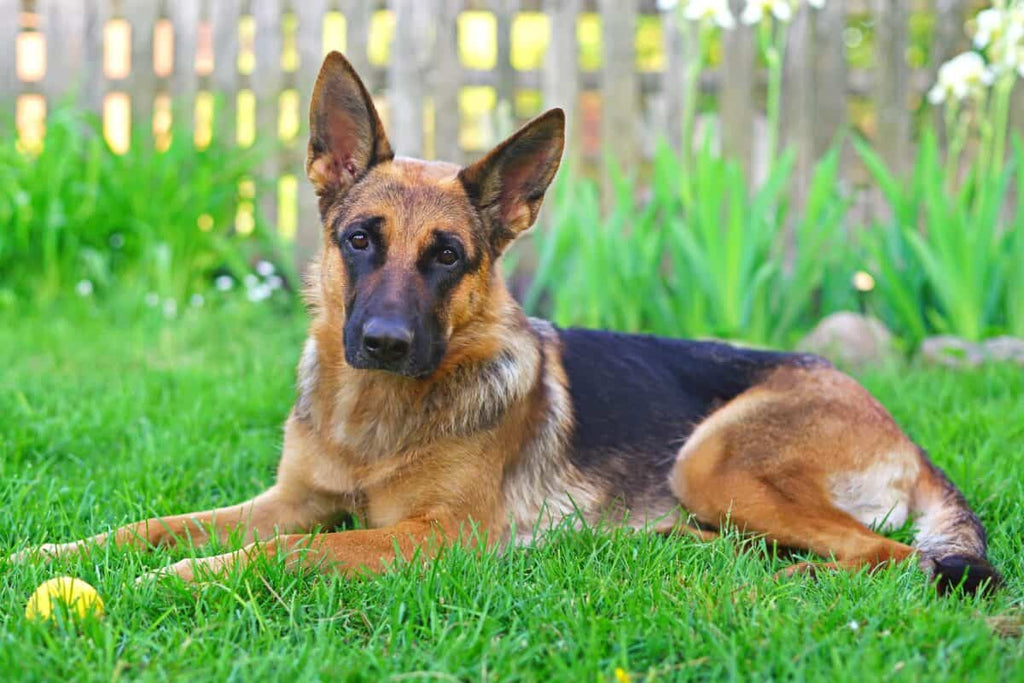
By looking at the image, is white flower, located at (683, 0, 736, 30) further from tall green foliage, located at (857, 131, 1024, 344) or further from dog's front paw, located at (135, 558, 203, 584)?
dog's front paw, located at (135, 558, 203, 584)

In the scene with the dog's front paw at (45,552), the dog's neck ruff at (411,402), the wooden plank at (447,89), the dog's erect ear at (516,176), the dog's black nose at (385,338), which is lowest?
the dog's front paw at (45,552)

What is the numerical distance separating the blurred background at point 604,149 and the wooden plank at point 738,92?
15 mm

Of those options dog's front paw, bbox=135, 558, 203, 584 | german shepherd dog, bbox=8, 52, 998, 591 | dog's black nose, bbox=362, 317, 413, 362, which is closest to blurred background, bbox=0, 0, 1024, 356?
german shepherd dog, bbox=8, 52, 998, 591

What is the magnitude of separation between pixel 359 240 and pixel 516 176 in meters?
0.62

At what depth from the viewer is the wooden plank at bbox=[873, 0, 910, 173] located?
753 cm

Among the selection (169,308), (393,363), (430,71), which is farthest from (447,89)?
(393,363)

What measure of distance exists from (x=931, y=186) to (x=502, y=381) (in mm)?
3767

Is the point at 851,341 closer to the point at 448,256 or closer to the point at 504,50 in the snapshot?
the point at 448,256

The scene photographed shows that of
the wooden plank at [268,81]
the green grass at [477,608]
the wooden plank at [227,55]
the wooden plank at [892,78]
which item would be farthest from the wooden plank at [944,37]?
the wooden plank at [227,55]

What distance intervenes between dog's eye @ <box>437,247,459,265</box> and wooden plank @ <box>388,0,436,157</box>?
4.77m

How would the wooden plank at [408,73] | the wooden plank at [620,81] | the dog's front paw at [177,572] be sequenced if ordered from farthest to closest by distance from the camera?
the wooden plank at [408,73], the wooden plank at [620,81], the dog's front paw at [177,572]

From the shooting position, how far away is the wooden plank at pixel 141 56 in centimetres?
827

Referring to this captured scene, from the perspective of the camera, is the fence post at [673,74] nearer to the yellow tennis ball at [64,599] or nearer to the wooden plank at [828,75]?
the wooden plank at [828,75]

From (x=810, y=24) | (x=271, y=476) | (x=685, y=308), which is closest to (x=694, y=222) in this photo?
(x=685, y=308)
